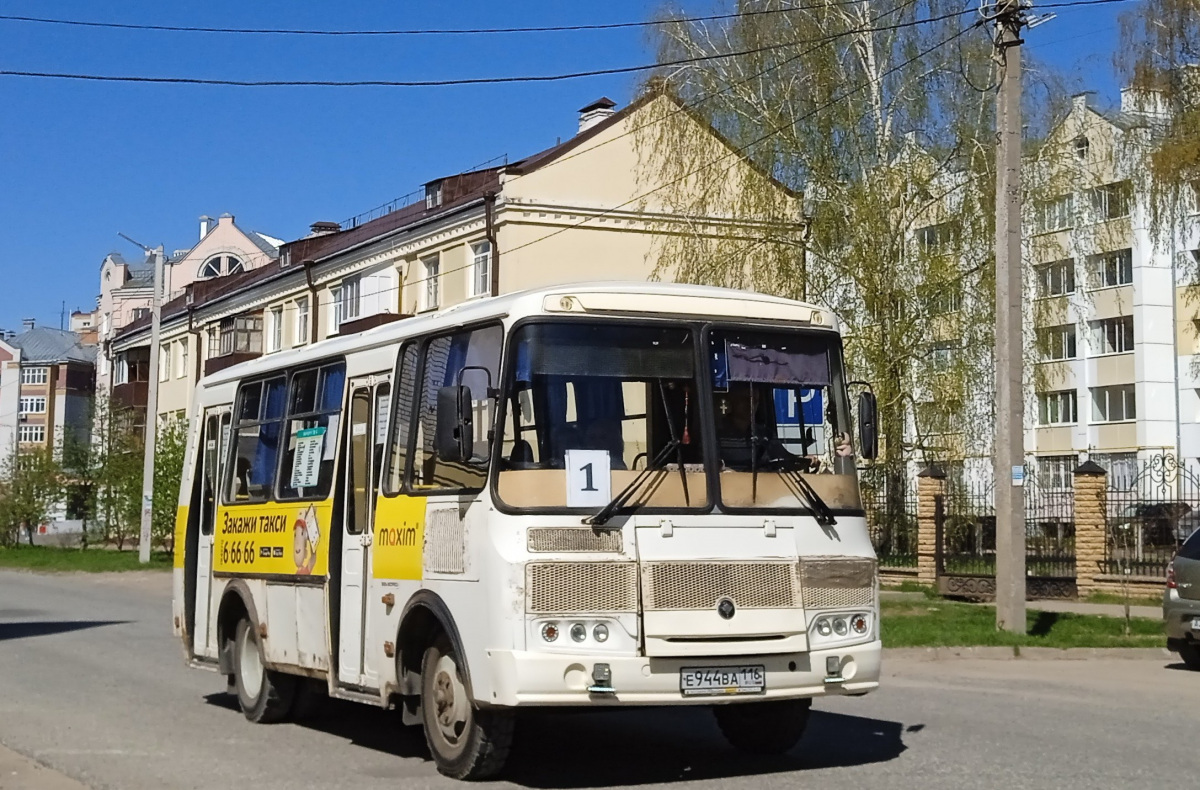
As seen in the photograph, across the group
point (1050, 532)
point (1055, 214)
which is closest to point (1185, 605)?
point (1050, 532)

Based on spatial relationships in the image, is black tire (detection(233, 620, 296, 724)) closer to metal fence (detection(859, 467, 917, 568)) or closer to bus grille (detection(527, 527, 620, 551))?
bus grille (detection(527, 527, 620, 551))

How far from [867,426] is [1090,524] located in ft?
57.1

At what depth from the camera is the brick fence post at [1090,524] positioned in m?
25.7

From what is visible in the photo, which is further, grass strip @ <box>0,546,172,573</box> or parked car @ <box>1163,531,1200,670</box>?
grass strip @ <box>0,546,172,573</box>

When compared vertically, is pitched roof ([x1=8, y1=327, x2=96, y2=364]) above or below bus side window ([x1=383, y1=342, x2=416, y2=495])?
above

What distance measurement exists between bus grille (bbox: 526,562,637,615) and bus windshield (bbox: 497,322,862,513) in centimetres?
32

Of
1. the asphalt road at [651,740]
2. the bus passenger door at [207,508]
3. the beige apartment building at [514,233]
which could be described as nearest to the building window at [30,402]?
the beige apartment building at [514,233]

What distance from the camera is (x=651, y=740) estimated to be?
10.7 m

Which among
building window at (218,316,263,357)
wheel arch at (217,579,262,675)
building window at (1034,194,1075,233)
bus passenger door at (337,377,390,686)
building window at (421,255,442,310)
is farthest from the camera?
building window at (218,316,263,357)

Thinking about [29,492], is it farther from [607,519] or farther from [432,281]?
[607,519]

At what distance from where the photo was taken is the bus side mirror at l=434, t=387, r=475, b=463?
342 inches

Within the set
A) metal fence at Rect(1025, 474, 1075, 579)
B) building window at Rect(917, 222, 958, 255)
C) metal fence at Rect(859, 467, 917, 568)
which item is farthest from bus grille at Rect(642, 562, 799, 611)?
building window at Rect(917, 222, 958, 255)

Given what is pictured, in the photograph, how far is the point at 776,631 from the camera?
882cm

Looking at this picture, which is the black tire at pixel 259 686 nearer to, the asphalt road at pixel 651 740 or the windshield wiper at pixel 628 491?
the asphalt road at pixel 651 740
